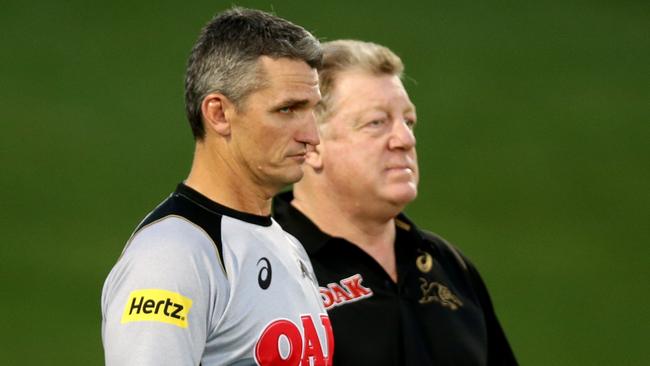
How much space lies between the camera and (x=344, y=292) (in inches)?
148

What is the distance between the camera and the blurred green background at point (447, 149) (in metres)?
7.62

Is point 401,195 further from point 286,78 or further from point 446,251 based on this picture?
point 286,78

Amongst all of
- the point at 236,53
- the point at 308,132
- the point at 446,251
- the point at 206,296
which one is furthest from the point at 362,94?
the point at 206,296

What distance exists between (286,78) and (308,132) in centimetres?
14

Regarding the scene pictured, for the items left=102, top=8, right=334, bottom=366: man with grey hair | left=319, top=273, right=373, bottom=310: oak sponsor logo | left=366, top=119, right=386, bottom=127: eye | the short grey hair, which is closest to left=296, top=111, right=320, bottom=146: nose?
left=102, top=8, right=334, bottom=366: man with grey hair

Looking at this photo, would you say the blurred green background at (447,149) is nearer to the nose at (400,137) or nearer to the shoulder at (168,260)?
the nose at (400,137)

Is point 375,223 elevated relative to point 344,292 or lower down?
elevated

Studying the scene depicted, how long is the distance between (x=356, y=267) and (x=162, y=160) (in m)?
4.71

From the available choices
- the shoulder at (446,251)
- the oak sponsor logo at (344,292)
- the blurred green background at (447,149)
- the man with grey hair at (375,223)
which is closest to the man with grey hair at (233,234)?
the oak sponsor logo at (344,292)

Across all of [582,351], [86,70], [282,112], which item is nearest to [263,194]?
[282,112]

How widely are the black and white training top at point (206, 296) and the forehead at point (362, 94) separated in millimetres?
962

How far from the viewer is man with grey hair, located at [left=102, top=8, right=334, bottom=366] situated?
2.66 metres

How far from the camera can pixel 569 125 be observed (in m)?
8.69

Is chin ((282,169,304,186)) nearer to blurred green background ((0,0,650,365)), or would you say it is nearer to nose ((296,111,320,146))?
nose ((296,111,320,146))
